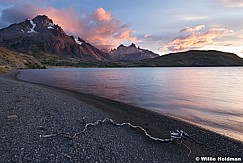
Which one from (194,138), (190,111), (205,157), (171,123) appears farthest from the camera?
(190,111)

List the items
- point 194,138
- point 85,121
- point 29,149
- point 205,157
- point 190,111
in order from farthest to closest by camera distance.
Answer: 1. point 190,111
2. point 85,121
3. point 194,138
4. point 205,157
5. point 29,149

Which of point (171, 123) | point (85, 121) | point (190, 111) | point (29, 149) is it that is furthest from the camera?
point (190, 111)

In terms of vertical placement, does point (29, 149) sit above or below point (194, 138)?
above

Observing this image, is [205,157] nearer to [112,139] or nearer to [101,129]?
[112,139]

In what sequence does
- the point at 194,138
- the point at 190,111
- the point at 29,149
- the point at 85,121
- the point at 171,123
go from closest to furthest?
the point at 29,149, the point at 194,138, the point at 85,121, the point at 171,123, the point at 190,111

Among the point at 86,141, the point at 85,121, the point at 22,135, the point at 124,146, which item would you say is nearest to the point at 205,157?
the point at 124,146

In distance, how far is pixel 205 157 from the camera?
31.8 feet

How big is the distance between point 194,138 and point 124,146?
4.74 metres

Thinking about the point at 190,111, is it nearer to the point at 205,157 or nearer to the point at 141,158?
the point at 205,157

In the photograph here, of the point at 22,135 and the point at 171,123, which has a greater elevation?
the point at 22,135

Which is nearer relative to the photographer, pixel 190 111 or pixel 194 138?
pixel 194 138

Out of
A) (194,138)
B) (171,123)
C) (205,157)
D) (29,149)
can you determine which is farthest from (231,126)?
(29,149)

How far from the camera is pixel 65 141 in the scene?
31.9 ft

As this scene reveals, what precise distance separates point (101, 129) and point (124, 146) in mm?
2750
